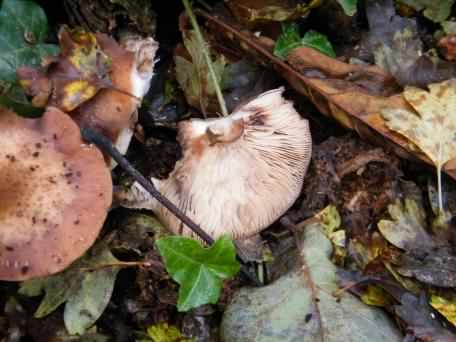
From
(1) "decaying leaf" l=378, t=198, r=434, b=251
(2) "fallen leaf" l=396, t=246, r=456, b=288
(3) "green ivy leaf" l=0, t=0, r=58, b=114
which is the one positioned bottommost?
(2) "fallen leaf" l=396, t=246, r=456, b=288

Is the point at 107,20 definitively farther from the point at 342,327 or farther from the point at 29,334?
the point at 342,327

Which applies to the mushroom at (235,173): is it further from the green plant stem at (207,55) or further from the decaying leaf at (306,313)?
the decaying leaf at (306,313)

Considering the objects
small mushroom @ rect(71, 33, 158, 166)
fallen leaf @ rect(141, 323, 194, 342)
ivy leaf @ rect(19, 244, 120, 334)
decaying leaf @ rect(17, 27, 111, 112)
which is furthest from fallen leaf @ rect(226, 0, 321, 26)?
fallen leaf @ rect(141, 323, 194, 342)

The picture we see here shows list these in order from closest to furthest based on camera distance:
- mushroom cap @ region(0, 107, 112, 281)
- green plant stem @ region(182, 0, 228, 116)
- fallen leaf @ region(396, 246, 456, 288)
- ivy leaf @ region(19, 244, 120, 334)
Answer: mushroom cap @ region(0, 107, 112, 281)
fallen leaf @ region(396, 246, 456, 288)
ivy leaf @ region(19, 244, 120, 334)
green plant stem @ region(182, 0, 228, 116)

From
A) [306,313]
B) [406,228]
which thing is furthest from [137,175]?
[406,228]

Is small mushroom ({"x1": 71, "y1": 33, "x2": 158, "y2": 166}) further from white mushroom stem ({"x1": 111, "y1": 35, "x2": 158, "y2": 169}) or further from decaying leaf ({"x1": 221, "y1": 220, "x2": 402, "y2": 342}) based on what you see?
decaying leaf ({"x1": 221, "y1": 220, "x2": 402, "y2": 342})
